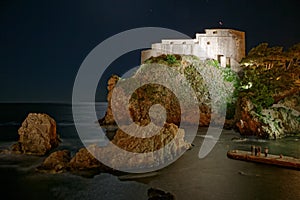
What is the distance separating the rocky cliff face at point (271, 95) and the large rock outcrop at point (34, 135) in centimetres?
1872

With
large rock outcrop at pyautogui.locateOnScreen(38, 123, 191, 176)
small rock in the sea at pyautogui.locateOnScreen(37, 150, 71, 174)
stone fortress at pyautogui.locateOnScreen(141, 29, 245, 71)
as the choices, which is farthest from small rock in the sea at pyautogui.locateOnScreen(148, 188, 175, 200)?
stone fortress at pyautogui.locateOnScreen(141, 29, 245, 71)

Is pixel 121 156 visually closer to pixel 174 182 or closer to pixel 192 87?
pixel 174 182

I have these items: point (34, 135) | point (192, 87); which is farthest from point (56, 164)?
point (192, 87)

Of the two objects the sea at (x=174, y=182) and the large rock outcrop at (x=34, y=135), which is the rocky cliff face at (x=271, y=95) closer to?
the sea at (x=174, y=182)

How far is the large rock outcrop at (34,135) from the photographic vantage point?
20.4 m

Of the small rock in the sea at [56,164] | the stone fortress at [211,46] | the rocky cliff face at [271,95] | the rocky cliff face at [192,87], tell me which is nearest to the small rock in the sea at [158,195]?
the small rock in the sea at [56,164]

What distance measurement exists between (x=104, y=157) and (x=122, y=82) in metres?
22.2

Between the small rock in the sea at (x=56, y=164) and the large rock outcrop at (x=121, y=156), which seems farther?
the large rock outcrop at (x=121, y=156)

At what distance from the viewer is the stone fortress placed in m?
37.2

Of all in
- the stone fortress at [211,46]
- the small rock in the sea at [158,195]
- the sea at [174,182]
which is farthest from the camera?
the stone fortress at [211,46]

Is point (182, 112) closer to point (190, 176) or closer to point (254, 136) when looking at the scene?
point (254, 136)

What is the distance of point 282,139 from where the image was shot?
2627 centimetres

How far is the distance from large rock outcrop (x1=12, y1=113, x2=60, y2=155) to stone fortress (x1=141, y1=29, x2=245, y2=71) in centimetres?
2057

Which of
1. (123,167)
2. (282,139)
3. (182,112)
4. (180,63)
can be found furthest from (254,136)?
(123,167)
